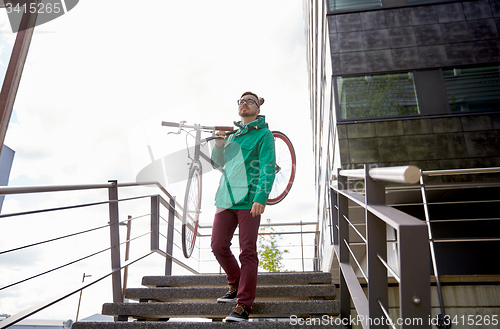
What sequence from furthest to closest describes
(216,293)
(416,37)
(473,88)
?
(416,37) → (473,88) → (216,293)

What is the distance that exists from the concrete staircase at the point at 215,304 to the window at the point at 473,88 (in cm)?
427

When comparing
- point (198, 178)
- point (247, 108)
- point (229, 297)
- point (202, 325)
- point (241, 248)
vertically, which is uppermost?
point (247, 108)

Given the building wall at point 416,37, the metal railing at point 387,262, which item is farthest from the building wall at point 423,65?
the metal railing at point 387,262

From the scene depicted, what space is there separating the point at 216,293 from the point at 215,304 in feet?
0.92

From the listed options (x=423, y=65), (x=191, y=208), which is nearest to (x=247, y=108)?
(x=191, y=208)

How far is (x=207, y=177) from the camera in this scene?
4.03 m

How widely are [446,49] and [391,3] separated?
1.20 metres

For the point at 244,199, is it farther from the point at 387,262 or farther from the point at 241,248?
the point at 387,262

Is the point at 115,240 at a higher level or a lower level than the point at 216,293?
higher

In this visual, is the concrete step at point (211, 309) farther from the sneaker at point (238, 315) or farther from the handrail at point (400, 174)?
the handrail at point (400, 174)

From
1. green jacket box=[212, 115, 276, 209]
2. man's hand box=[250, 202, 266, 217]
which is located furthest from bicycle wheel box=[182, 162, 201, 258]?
man's hand box=[250, 202, 266, 217]

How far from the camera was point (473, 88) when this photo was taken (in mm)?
5535

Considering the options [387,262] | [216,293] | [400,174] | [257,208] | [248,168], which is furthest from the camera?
[216,293]

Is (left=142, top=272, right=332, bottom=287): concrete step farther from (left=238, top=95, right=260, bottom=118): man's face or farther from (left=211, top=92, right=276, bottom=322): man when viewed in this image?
(left=238, top=95, right=260, bottom=118): man's face
